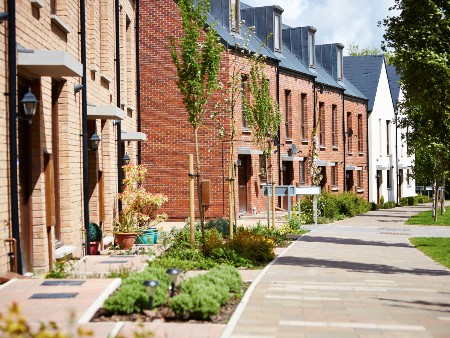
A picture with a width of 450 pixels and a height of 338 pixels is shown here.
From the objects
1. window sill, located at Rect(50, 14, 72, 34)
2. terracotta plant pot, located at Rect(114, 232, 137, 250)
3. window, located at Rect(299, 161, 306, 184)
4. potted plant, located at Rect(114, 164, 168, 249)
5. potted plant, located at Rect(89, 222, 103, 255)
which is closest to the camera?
window sill, located at Rect(50, 14, 72, 34)

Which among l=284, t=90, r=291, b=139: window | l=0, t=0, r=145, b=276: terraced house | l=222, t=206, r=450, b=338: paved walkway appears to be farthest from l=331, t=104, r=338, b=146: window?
l=222, t=206, r=450, b=338: paved walkway

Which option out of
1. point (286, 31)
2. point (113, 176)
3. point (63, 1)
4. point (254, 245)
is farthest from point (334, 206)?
point (63, 1)

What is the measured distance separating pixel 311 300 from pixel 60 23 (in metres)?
6.48

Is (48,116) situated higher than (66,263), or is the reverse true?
(48,116)

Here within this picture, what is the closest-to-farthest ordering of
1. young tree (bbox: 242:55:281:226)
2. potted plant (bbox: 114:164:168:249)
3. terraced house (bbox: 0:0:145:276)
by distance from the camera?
terraced house (bbox: 0:0:145:276)
potted plant (bbox: 114:164:168:249)
young tree (bbox: 242:55:281:226)

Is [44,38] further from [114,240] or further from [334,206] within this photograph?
[334,206]

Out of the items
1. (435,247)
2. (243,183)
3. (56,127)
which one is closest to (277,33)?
(243,183)

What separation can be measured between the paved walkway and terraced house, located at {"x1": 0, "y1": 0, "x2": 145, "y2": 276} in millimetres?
3504

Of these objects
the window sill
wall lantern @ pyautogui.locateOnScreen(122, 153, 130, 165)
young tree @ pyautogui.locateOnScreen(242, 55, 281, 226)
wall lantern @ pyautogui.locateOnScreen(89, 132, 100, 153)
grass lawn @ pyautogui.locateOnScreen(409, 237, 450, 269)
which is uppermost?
the window sill

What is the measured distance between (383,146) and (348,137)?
7836 millimetres

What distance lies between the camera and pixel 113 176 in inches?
691

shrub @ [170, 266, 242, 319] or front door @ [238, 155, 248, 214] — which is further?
front door @ [238, 155, 248, 214]

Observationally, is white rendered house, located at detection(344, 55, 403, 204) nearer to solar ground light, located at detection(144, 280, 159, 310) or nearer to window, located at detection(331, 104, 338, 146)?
window, located at detection(331, 104, 338, 146)

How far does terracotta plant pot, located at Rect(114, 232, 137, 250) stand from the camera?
1590 centimetres
